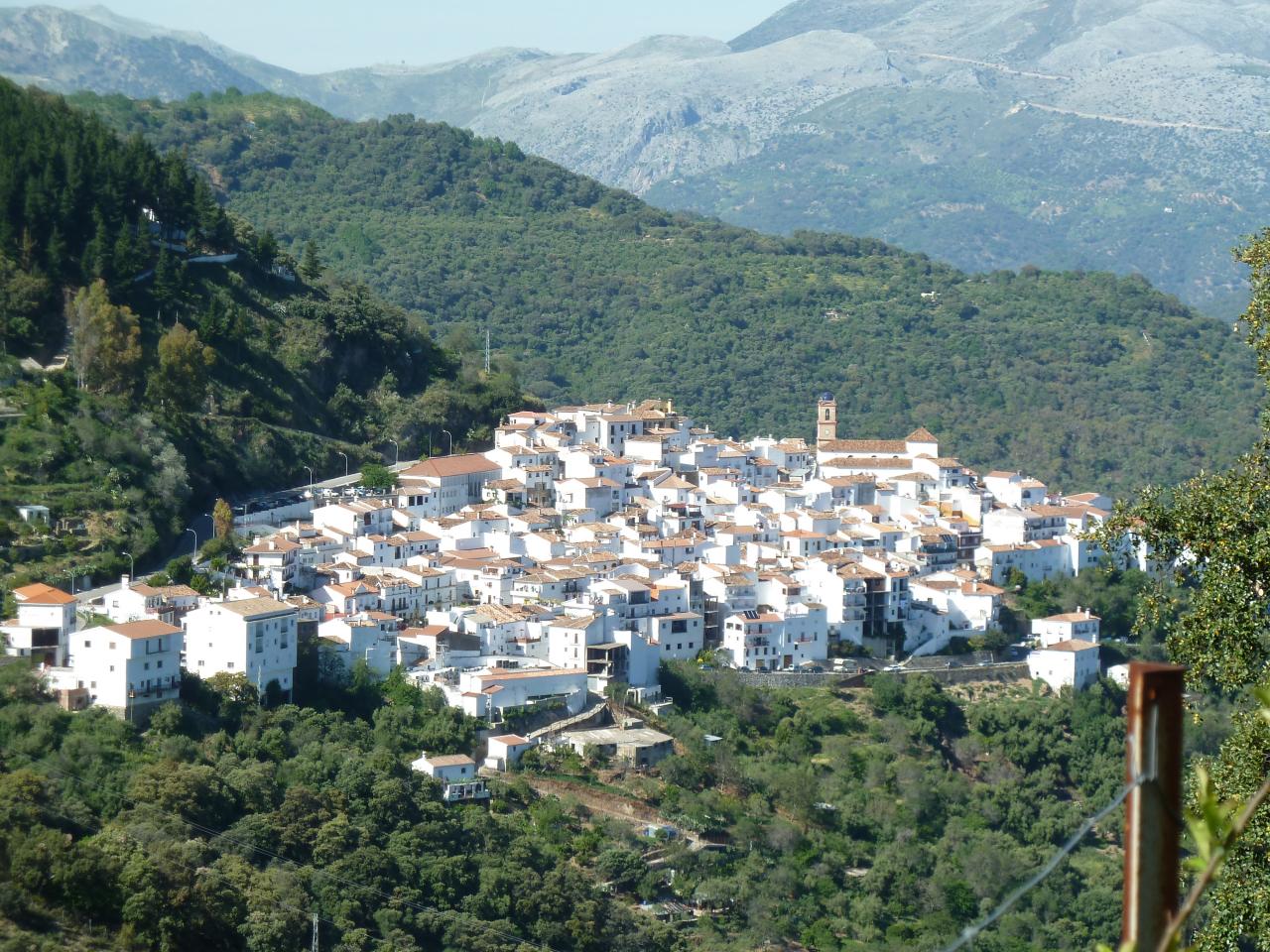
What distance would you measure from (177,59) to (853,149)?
5046 centimetres

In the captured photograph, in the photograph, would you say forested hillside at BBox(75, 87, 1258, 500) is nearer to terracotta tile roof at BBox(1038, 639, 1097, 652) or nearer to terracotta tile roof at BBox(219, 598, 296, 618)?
terracotta tile roof at BBox(1038, 639, 1097, 652)

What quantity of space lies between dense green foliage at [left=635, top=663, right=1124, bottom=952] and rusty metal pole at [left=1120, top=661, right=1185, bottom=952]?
54.8 ft

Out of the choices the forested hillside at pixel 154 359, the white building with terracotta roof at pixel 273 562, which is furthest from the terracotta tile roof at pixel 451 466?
the white building with terracotta roof at pixel 273 562

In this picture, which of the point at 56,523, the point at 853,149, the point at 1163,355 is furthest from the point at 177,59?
the point at 56,523

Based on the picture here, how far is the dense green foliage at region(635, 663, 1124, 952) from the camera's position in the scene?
21.0 m

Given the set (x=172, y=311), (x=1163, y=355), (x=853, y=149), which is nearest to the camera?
(x=172, y=311)

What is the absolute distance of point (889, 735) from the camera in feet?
81.6

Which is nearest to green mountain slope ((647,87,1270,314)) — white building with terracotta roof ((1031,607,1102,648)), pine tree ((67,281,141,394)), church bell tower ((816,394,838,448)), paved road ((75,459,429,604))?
church bell tower ((816,394,838,448))

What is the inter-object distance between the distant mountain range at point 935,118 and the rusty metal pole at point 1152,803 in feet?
330

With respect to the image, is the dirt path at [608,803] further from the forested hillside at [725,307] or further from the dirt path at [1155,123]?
the dirt path at [1155,123]

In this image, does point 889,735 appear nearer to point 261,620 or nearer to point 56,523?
point 261,620

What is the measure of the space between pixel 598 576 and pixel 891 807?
4.92 meters

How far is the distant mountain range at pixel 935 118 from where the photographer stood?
11850cm

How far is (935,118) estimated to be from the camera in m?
136
